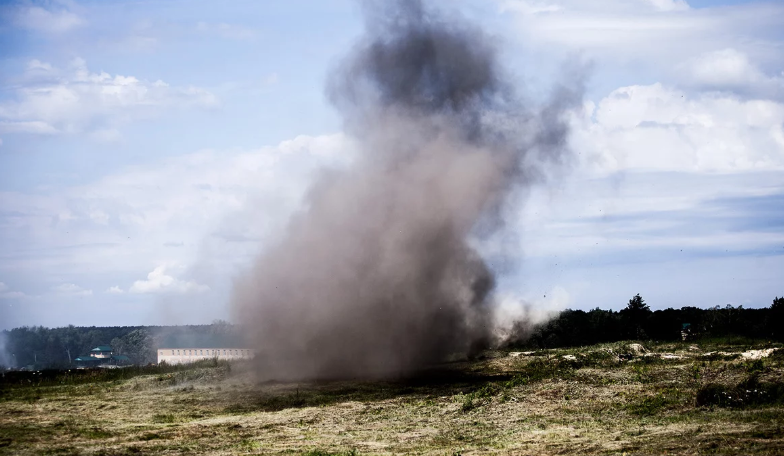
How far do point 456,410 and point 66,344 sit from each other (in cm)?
16373

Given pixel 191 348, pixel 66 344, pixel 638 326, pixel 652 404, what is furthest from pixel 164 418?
pixel 66 344

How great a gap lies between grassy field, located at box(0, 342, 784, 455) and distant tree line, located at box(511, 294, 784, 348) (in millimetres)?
17352

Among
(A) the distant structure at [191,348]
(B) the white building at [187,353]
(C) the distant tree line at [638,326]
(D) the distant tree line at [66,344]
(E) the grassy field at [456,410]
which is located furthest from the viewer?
(D) the distant tree line at [66,344]

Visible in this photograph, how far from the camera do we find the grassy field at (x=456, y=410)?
2895cm

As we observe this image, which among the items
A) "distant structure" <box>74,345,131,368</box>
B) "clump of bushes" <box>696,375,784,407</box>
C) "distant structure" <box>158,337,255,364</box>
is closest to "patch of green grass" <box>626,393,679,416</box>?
"clump of bushes" <box>696,375,784,407</box>

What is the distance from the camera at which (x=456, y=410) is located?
37531 millimetres

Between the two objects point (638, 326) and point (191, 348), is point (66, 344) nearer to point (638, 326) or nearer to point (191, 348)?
point (191, 348)

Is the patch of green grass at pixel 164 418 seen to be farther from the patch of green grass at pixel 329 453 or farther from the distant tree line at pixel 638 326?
the distant tree line at pixel 638 326

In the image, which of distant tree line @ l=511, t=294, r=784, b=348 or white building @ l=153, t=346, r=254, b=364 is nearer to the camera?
distant tree line @ l=511, t=294, r=784, b=348

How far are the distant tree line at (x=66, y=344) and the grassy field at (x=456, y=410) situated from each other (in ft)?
211

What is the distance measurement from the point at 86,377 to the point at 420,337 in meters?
26.4

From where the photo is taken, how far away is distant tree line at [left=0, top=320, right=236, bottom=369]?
124881 mm

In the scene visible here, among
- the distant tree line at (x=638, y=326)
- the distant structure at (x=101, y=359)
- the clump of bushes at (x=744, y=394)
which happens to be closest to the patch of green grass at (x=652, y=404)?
the clump of bushes at (x=744, y=394)

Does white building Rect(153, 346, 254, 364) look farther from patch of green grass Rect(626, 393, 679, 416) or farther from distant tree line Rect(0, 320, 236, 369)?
patch of green grass Rect(626, 393, 679, 416)
